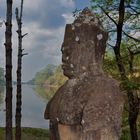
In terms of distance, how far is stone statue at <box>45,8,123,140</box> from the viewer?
6586mm

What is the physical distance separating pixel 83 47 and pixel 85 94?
0.85m

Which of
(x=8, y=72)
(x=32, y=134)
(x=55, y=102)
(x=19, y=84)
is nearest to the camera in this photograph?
(x=55, y=102)

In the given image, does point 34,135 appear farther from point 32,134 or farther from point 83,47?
point 83,47

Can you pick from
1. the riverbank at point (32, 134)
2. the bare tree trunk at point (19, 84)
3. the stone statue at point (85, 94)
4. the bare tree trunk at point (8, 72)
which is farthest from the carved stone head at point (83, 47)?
the riverbank at point (32, 134)

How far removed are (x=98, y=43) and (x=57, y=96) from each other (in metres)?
1.14

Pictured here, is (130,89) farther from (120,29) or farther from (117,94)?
(117,94)

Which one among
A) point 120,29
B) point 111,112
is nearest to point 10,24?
point 120,29

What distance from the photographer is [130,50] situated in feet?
77.7

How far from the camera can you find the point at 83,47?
7.03 meters

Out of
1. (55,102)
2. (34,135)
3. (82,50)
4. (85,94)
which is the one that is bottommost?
(34,135)

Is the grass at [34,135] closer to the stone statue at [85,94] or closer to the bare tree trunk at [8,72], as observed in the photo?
the bare tree trunk at [8,72]

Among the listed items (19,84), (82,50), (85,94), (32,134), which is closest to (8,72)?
(19,84)

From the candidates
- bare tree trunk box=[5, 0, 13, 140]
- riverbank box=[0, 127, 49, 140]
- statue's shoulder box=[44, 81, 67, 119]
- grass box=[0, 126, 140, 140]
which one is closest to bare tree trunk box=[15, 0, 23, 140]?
bare tree trunk box=[5, 0, 13, 140]

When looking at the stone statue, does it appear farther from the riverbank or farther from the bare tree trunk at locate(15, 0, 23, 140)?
the riverbank
